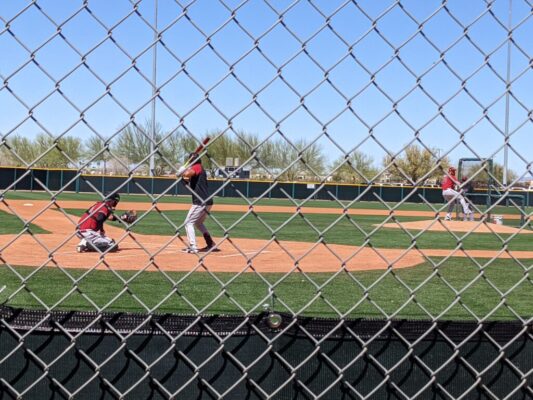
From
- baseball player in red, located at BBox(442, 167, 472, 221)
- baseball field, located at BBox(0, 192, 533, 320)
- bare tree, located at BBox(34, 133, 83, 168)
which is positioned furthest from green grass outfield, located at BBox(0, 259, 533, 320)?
bare tree, located at BBox(34, 133, 83, 168)

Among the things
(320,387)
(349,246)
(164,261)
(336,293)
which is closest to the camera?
(320,387)

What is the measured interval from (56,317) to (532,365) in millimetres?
1880

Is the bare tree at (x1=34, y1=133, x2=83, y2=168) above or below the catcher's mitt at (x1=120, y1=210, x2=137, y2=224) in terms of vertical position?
above

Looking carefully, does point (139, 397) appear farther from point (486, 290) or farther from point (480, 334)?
point (486, 290)

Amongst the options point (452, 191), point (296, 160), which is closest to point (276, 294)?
point (452, 191)

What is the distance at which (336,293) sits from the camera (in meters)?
7.56

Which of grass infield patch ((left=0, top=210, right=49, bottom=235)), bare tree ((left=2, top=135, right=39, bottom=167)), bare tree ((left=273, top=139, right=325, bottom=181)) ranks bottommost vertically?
grass infield patch ((left=0, top=210, right=49, bottom=235))

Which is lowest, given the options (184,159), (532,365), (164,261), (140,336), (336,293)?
(164,261)

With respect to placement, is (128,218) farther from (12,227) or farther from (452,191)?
(12,227)

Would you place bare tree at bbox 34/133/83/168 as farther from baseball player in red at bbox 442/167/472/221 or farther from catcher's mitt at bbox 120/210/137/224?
baseball player in red at bbox 442/167/472/221

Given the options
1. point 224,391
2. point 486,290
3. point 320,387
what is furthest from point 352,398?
point 486,290

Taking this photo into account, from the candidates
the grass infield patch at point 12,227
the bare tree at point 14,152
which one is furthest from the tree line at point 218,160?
the grass infield patch at point 12,227

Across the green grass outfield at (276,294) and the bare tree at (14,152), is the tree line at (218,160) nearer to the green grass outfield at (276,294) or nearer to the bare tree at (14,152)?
the bare tree at (14,152)

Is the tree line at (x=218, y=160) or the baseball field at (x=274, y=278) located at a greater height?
the tree line at (x=218, y=160)
